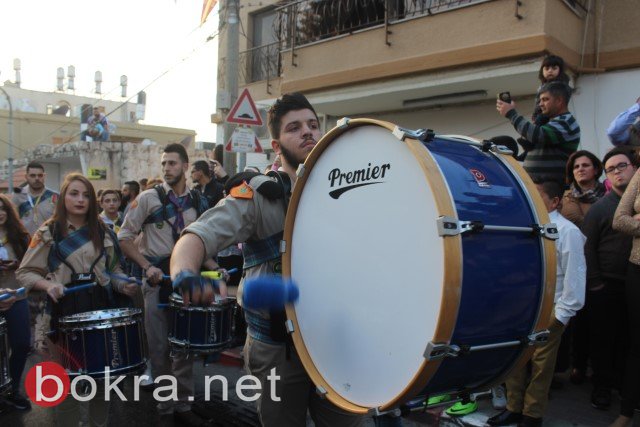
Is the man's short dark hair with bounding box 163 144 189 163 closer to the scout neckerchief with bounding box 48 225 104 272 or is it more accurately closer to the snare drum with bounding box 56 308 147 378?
the scout neckerchief with bounding box 48 225 104 272

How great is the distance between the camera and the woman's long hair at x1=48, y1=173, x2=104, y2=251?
427 centimetres

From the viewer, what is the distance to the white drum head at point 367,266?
1932mm

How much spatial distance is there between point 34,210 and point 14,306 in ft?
10.2

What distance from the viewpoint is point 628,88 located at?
24.1 ft

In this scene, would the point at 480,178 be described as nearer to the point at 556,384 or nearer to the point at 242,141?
the point at 556,384

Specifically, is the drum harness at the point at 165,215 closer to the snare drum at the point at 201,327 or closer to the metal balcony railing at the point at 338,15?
the snare drum at the point at 201,327

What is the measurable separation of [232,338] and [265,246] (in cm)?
206

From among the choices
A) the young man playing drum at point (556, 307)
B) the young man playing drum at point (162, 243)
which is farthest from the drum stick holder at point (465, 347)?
the young man playing drum at point (162, 243)

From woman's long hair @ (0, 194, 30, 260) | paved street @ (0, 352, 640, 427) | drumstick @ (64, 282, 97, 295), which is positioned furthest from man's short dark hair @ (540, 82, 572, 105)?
woman's long hair @ (0, 194, 30, 260)

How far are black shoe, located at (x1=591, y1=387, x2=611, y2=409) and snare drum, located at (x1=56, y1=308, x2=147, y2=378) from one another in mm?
3528

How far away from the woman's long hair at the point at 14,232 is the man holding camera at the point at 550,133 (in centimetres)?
451

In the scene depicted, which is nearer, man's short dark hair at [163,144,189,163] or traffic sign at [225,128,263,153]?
man's short dark hair at [163,144,189,163]

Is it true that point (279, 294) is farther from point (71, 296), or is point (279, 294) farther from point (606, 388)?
point (606, 388)

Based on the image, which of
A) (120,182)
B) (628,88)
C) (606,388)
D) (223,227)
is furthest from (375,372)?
(120,182)
